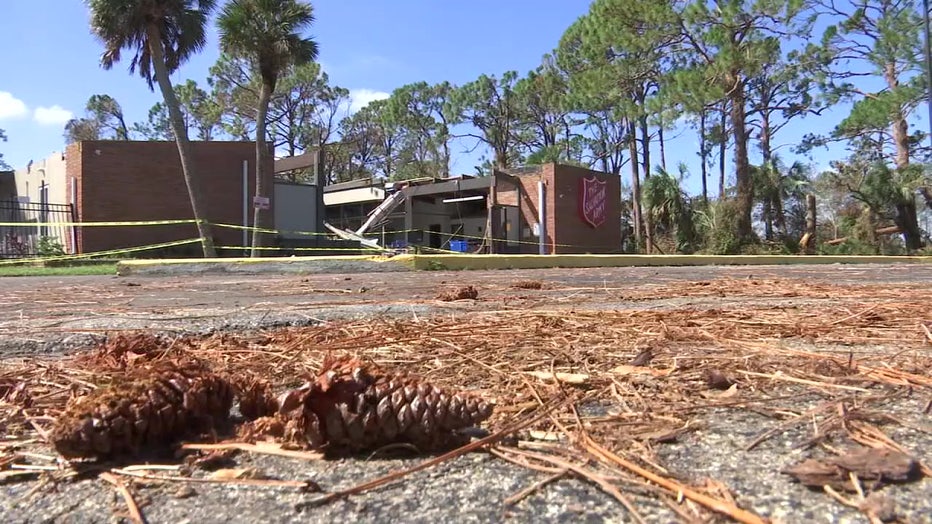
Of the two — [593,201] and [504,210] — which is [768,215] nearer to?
[593,201]

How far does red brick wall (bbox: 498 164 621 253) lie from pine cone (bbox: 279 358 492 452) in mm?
25857

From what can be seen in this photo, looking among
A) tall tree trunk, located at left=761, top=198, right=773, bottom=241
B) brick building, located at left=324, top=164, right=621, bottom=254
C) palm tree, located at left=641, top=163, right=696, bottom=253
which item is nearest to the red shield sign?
brick building, located at left=324, top=164, right=621, bottom=254

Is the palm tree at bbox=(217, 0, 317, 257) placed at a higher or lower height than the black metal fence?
higher

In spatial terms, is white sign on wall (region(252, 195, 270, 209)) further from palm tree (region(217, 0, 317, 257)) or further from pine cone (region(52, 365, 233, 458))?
pine cone (region(52, 365, 233, 458))

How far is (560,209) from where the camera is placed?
Answer: 90.7ft

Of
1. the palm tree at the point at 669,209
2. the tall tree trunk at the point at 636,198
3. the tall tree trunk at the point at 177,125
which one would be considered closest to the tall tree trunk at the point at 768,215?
the palm tree at the point at 669,209

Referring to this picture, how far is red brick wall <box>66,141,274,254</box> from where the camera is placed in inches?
820

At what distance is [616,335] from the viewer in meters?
3.01

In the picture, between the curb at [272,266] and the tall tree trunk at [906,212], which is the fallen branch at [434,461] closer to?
the curb at [272,266]

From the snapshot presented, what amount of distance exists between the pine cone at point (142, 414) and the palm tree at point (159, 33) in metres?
16.6

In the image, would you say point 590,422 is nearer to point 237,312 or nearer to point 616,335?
point 616,335

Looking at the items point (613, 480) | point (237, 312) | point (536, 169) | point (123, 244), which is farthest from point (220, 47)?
point (613, 480)

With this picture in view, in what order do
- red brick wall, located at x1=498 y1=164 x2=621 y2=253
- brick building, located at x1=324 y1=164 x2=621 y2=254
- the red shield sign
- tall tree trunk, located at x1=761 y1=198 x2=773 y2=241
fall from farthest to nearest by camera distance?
tall tree trunk, located at x1=761 y1=198 x2=773 y2=241 → the red shield sign → brick building, located at x1=324 y1=164 x2=621 y2=254 → red brick wall, located at x1=498 y1=164 x2=621 y2=253

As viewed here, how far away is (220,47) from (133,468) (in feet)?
70.3
